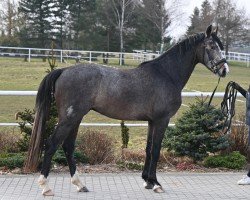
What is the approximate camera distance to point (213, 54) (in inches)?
281

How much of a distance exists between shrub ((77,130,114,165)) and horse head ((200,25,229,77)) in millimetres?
2577

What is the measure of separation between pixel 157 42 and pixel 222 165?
140 feet

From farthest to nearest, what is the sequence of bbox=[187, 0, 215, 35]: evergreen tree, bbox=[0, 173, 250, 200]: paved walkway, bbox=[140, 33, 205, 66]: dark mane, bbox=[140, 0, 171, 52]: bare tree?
bbox=[187, 0, 215, 35]: evergreen tree → bbox=[140, 0, 171, 52]: bare tree → bbox=[140, 33, 205, 66]: dark mane → bbox=[0, 173, 250, 200]: paved walkway

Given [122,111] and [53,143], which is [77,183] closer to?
[53,143]

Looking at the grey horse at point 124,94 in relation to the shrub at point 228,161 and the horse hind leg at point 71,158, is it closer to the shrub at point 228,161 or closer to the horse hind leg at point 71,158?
the horse hind leg at point 71,158

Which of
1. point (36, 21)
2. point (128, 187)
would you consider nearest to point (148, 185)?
point (128, 187)

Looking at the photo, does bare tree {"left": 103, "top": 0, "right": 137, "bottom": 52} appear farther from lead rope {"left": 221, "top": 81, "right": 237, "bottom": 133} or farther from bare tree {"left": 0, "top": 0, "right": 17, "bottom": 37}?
lead rope {"left": 221, "top": 81, "right": 237, "bottom": 133}

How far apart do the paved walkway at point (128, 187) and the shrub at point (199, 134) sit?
23.9 inches

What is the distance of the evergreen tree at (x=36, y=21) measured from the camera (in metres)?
46.8

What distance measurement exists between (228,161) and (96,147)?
248 cm

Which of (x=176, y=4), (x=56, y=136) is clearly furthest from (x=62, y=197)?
(x=176, y=4)

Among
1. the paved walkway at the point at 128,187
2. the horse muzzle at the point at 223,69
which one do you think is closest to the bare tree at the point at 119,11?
the paved walkway at the point at 128,187

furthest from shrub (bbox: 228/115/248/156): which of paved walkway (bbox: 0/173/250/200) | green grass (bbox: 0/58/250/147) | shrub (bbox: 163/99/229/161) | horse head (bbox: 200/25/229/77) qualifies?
horse head (bbox: 200/25/229/77)

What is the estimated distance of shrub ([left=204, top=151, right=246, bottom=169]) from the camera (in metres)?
8.56
